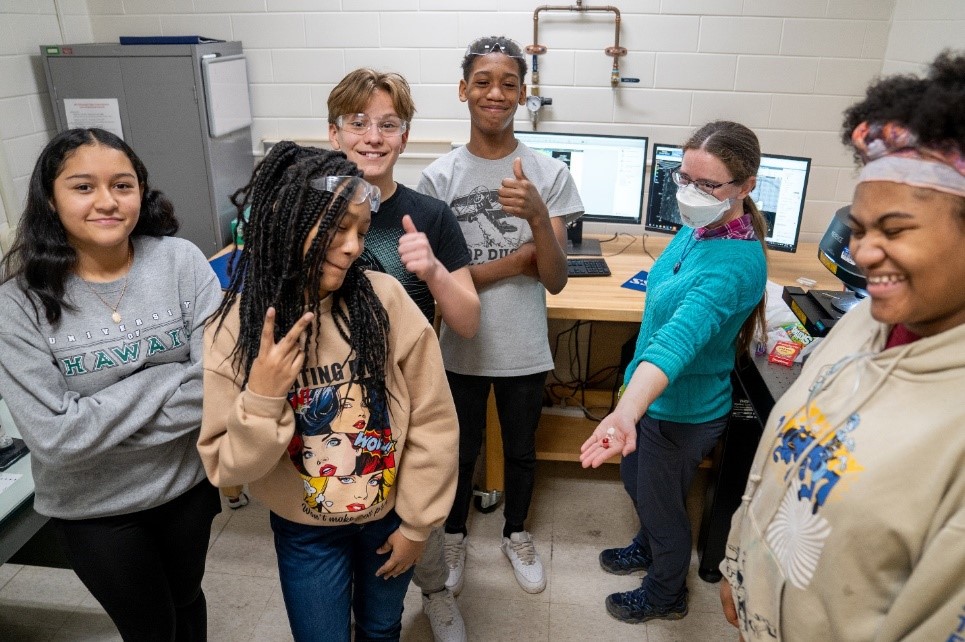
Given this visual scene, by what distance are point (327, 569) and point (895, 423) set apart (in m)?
1.04

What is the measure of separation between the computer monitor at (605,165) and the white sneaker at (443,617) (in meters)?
1.71

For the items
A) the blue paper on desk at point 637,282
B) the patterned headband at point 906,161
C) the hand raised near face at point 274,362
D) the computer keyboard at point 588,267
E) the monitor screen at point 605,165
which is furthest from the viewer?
the monitor screen at point 605,165

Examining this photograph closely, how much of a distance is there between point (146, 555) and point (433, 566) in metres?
0.78

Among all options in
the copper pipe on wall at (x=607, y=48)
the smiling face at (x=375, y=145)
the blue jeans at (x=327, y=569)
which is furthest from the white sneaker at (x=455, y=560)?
the copper pipe on wall at (x=607, y=48)

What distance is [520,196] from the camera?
1.67 m

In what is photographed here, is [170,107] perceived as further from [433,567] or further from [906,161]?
[906,161]

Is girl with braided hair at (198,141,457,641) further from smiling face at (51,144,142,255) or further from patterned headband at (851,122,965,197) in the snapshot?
patterned headband at (851,122,965,197)

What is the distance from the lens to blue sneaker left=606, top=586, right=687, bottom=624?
2137mm

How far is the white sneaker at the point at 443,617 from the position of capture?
79.5 inches

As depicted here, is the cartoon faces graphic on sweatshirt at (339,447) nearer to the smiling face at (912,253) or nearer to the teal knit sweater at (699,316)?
the teal knit sweater at (699,316)

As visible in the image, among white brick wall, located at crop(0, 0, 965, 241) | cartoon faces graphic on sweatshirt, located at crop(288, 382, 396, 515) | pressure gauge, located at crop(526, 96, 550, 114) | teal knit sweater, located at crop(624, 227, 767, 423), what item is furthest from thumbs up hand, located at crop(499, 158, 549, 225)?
white brick wall, located at crop(0, 0, 965, 241)

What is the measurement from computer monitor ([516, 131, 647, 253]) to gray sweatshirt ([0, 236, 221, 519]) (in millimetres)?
1745

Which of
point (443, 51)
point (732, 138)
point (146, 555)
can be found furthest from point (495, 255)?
point (443, 51)

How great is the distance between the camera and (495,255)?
6.33 feet
